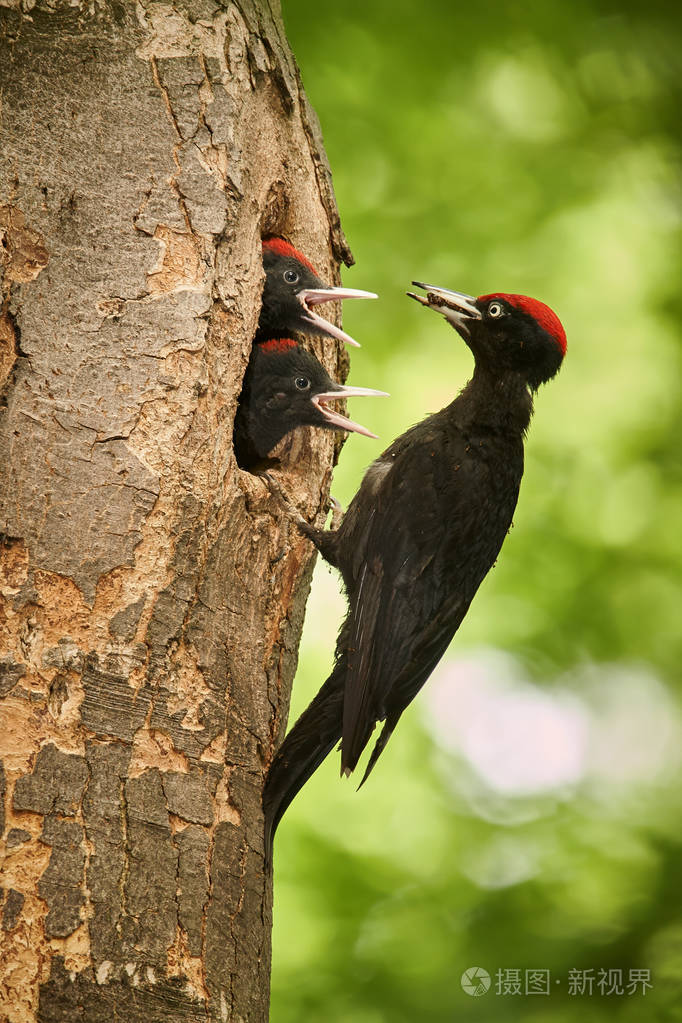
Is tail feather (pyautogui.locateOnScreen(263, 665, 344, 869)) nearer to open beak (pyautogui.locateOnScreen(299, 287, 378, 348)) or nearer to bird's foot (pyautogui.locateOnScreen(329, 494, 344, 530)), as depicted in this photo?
bird's foot (pyautogui.locateOnScreen(329, 494, 344, 530))

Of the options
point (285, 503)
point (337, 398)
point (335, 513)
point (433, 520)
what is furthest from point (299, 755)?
point (337, 398)

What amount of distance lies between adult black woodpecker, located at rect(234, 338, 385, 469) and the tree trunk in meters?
0.42

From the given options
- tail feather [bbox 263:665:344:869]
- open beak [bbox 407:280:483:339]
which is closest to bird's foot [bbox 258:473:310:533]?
tail feather [bbox 263:665:344:869]

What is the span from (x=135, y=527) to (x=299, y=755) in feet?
2.50

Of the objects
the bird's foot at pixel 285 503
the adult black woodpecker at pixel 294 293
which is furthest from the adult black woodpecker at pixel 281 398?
the bird's foot at pixel 285 503

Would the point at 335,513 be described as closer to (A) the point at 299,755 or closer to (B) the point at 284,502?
(B) the point at 284,502

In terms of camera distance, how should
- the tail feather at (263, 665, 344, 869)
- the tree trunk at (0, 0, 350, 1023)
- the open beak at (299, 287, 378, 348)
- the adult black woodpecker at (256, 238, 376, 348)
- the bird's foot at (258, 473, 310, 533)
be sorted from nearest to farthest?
the tree trunk at (0, 0, 350, 1023), the tail feather at (263, 665, 344, 869), the bird's foot at (258, 473, 310, 533), the adult black woodpecker at (256, 238, 376, 348), the open beak at (299, 287, 378, 348)

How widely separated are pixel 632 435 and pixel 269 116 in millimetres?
2351

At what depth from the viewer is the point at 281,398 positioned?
11.7 feet

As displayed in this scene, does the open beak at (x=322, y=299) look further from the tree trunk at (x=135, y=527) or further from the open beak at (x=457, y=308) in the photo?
the tree trunk at (x=135, y=527)

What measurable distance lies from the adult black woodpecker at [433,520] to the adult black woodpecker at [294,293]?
0.36m

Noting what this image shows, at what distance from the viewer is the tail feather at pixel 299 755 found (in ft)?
8.86

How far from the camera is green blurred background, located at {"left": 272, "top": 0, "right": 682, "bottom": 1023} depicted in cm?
444

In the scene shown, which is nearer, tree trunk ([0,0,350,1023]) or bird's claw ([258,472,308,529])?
tree trunk ([0,0,350,1023])
